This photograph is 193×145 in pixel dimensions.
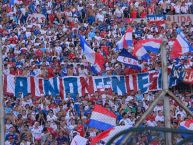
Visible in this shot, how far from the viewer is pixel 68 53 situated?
1006 inches

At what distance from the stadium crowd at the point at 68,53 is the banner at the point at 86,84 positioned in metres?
0.40

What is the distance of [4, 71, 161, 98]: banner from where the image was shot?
19.2 meters

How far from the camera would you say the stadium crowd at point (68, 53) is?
19297mm

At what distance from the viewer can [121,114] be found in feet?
65.6

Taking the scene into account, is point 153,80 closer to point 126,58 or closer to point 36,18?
point 126,58

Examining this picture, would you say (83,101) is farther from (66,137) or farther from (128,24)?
(128,24)

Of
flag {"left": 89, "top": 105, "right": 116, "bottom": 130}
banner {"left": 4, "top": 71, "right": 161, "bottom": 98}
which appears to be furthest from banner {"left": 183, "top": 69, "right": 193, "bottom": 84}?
flag {"left": 89, "top": 105, "right": 116, "bottom": 130}

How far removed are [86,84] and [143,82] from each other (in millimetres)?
Answer: 1324

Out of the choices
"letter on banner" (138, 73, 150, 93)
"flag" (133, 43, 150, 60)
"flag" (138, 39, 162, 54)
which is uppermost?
"flag" (138, 39, 162, 54)

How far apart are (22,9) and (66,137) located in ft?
38.7

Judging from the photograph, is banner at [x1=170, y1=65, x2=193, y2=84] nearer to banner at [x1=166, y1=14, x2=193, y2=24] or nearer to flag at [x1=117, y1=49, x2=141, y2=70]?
flag at [x1=117, y1=49, x2=141, y2=70]

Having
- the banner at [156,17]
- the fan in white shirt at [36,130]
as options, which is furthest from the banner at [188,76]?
the banner at [156,17]

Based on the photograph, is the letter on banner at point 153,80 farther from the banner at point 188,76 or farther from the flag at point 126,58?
the banner at point 188,76

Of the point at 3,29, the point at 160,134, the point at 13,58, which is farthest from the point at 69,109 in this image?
the point at 160,134
